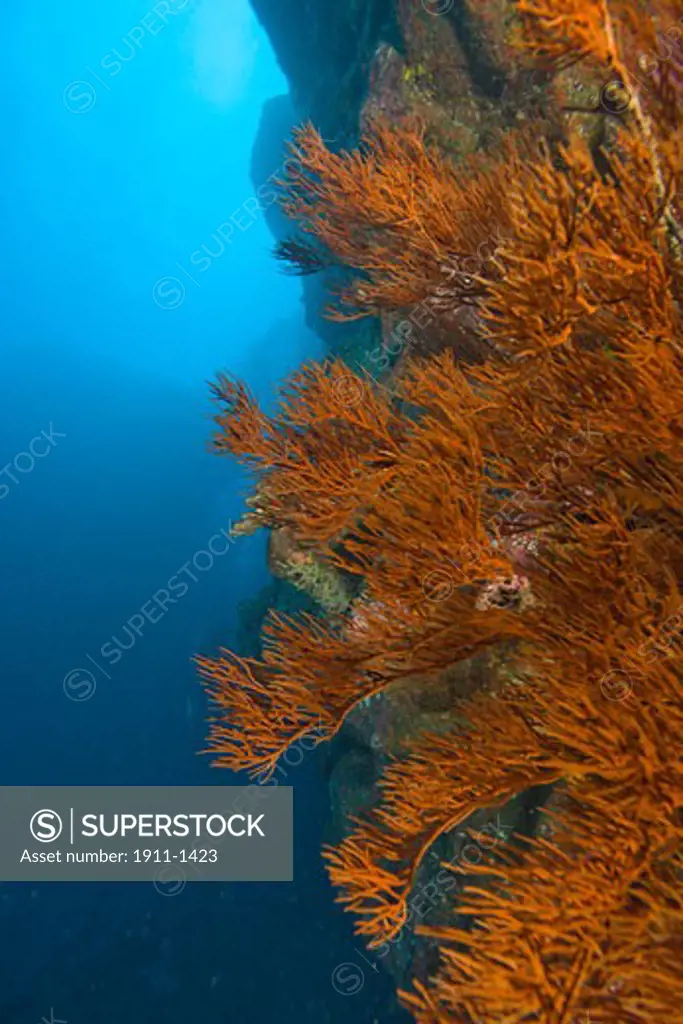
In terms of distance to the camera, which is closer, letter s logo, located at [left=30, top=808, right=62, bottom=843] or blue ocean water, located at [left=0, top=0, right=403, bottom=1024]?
letter s logo, located at [left=30, top=808, right=62, bottom=843]

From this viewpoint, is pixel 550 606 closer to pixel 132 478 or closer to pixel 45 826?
pixel 45 826

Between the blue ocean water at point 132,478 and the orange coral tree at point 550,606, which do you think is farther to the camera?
the blue ocean water at point 132,478

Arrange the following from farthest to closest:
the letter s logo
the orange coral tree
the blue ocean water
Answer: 1. the blue ocean water
2. the letter s logo
3. the orange coral tree

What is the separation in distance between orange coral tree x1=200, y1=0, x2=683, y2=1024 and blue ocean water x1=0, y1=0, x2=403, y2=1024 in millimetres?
2999

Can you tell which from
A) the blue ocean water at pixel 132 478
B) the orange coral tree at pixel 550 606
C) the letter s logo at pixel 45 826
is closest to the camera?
the orange coral tree at pixel 550 606

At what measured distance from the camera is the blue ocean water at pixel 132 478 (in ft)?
44.0

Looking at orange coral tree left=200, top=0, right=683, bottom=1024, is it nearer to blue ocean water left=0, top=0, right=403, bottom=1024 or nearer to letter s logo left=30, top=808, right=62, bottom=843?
blue ocean water left=0, top=0, right=403, bottom=1024

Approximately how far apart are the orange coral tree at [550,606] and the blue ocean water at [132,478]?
3.00 meters

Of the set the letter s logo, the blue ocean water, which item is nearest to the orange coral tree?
the blue ocean water

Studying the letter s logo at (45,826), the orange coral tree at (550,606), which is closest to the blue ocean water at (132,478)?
the orange coral tree at (550,606)

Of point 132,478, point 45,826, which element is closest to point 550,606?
point 45,826

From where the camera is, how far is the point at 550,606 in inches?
101

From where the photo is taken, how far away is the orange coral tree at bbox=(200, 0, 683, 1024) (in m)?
1.86

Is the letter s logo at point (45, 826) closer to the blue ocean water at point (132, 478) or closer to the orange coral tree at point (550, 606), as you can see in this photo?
the blue ocean water at point (132, 478)
